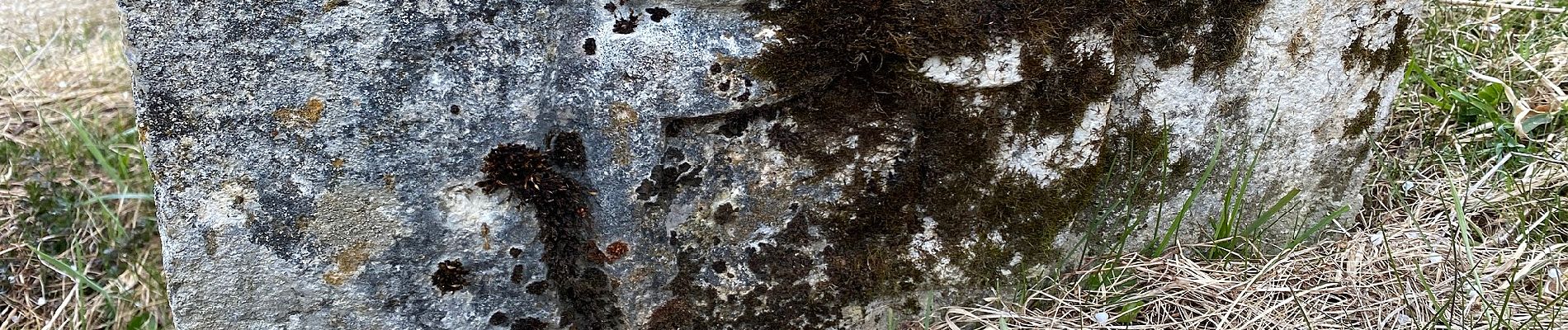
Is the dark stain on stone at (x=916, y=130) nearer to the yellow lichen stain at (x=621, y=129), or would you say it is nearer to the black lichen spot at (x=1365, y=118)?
the yellow lichen stain at (x=621, y=129)

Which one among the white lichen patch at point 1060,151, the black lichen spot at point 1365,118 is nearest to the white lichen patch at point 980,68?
the white lichen patch at point 1060,151

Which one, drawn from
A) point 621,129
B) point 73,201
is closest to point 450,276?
point 621,129

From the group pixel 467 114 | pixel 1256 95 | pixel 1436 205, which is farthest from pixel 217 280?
pixel 1436 205

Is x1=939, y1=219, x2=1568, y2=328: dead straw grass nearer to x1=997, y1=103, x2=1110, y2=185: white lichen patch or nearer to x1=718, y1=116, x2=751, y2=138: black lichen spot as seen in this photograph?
x1=997, y1=103, x2=1110, y2=185: white lichen patch

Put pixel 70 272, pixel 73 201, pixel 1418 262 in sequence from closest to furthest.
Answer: pixel 1418 262 < pixel 70 272 < pixel 73 201

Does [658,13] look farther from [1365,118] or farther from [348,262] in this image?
[1365,118]

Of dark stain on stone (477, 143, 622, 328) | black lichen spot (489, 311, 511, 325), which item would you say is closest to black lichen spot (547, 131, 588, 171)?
dark stain on stone (477, 143, 622, 328)

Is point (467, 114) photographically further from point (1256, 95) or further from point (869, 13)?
point (1256, 95)
